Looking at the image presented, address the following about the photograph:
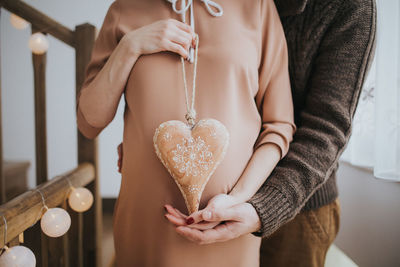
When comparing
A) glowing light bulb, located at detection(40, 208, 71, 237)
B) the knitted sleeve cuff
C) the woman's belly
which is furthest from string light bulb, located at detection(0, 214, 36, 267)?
the knitted sleeve cuff

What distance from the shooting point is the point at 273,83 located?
2.11 feet

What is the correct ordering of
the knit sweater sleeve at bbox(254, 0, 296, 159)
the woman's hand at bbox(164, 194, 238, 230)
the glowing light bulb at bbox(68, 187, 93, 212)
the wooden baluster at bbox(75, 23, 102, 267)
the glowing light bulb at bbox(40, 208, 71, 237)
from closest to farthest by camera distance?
the woman's hand at bbox(164, 194, 238, 230) → the knit sweater sleeve at bbox(254, 0, 296, 159) → the glowing light bulb at bbox(40, 208, 71, 237) → the glowing light bulb at bbox(68, 187, 93, 212) → the wooden baluster at bbox(75, 23, 102, 267)

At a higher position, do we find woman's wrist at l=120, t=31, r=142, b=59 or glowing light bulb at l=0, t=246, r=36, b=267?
woman's wrist at l=120, t=31, r=142, b=59

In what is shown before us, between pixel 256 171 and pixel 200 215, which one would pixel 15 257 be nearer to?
pixel 200 215

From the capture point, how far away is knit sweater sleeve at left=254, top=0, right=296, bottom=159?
0.63 m

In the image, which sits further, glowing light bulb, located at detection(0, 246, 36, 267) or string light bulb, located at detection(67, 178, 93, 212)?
string light bulb, located at detection(67, 178, 93, 212)

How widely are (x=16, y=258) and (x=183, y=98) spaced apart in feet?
1.85

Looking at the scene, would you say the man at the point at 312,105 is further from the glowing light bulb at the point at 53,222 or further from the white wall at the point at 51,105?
the white wall at the point at 51,105

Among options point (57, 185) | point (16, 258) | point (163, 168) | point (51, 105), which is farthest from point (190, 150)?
point (51, 105)

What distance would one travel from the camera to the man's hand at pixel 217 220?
0.51 m

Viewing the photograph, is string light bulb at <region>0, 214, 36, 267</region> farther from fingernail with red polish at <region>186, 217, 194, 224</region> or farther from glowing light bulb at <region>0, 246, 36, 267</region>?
fingernail with red polish at <region>186, 217, 194, 224</region>

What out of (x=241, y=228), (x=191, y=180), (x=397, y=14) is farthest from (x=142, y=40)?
(x=397, y=14)

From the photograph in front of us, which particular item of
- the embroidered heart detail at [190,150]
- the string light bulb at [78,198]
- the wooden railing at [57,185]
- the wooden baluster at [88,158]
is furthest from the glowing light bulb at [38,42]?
the embroidered heart detail at [190,150]

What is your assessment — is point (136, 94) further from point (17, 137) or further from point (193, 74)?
point (17, 137)
